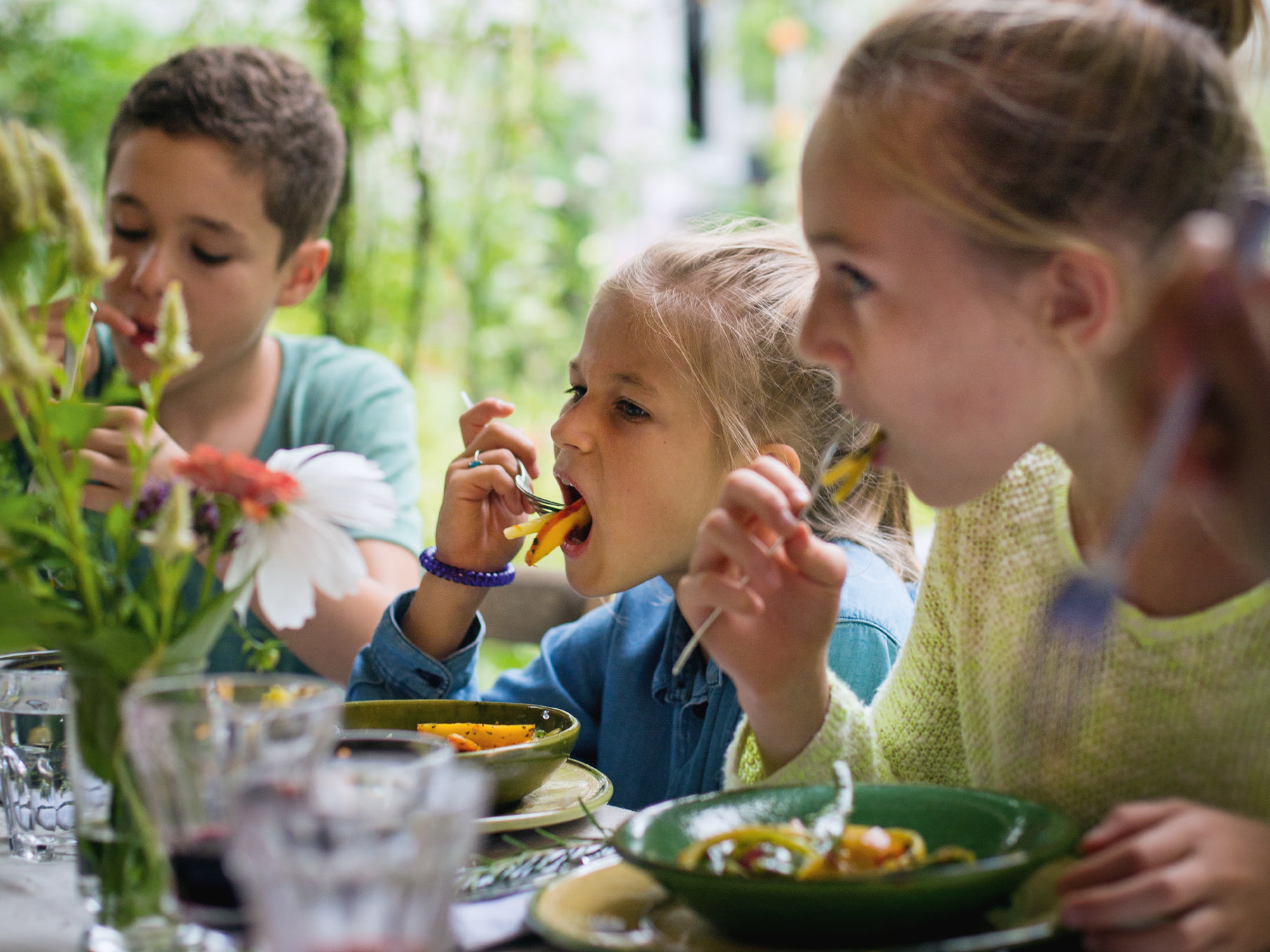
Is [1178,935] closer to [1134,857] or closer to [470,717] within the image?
[1134,857]

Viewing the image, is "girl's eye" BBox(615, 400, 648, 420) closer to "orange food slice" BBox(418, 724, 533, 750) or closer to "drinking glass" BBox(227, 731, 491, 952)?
"orange food slice" BBox(418, 724, 533, 750)

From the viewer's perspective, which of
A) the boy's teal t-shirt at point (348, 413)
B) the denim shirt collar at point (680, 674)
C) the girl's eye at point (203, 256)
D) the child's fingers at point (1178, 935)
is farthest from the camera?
the boy's teal t-shirt at point (348, 413)

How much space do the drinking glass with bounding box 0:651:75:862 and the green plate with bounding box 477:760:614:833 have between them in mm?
354

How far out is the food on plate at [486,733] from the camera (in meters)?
1.17

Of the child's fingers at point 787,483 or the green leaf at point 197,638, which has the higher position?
the child's fingers at point 787,483

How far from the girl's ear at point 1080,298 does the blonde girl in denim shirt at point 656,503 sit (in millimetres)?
594

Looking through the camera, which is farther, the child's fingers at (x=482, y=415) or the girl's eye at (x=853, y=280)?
the child's fingers at (x=482, y=415)

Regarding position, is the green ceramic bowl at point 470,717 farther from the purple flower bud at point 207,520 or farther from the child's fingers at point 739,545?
the purple flower bud at point 207,520

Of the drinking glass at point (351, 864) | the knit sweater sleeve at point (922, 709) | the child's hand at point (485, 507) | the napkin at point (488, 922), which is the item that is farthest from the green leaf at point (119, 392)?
the child's hand at point (485, 507)

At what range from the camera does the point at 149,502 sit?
79 cm

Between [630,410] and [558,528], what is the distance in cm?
18

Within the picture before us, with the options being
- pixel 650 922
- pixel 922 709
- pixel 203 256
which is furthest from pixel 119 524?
pixel 203 256

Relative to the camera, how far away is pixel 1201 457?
0.79 meters

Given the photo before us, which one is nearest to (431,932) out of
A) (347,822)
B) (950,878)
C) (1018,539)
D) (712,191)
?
(347,822)
